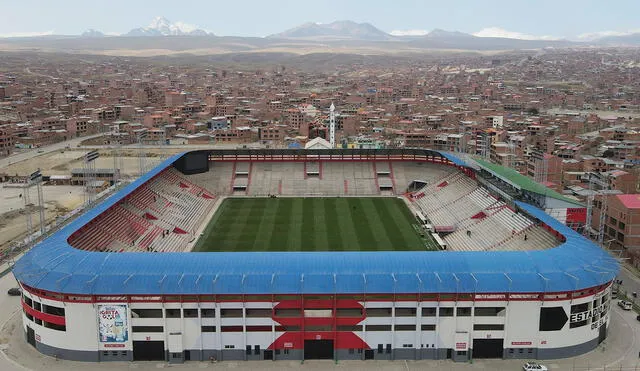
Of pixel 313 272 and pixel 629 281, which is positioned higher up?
pixel 313 272

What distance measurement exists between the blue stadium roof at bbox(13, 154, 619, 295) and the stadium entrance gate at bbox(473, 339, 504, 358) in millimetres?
3123

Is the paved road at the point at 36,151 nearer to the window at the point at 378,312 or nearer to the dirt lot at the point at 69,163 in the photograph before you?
the dirt lot at the point at 69,163

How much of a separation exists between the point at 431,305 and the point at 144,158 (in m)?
78.7

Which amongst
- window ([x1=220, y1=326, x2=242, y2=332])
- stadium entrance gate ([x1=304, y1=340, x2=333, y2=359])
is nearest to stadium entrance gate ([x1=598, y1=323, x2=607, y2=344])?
stadium entrance gate ([x1=304, y1=340, x2=333, y2=359])

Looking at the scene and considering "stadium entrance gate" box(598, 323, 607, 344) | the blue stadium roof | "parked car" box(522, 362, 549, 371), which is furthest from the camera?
"stadium entrance gate" box(598, 323, 607, 344)

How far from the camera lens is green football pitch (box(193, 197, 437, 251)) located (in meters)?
53.3

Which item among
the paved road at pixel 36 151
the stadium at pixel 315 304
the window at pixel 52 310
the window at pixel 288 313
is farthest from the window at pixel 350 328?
the paved road at pixel 36 151

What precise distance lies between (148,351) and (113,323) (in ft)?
8.43

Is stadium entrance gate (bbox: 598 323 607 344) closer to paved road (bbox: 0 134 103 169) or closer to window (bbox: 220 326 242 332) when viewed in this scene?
window (bbox: 220 326 242 332)

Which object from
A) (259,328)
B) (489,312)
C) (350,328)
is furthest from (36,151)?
(489,312)

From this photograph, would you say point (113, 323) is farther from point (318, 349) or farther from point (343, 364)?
point (343, 364)

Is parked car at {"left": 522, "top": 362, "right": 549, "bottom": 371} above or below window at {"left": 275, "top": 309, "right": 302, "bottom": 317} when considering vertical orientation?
below

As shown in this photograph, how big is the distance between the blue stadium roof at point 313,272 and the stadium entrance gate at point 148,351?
3.10m

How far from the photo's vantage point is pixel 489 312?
109 ft
